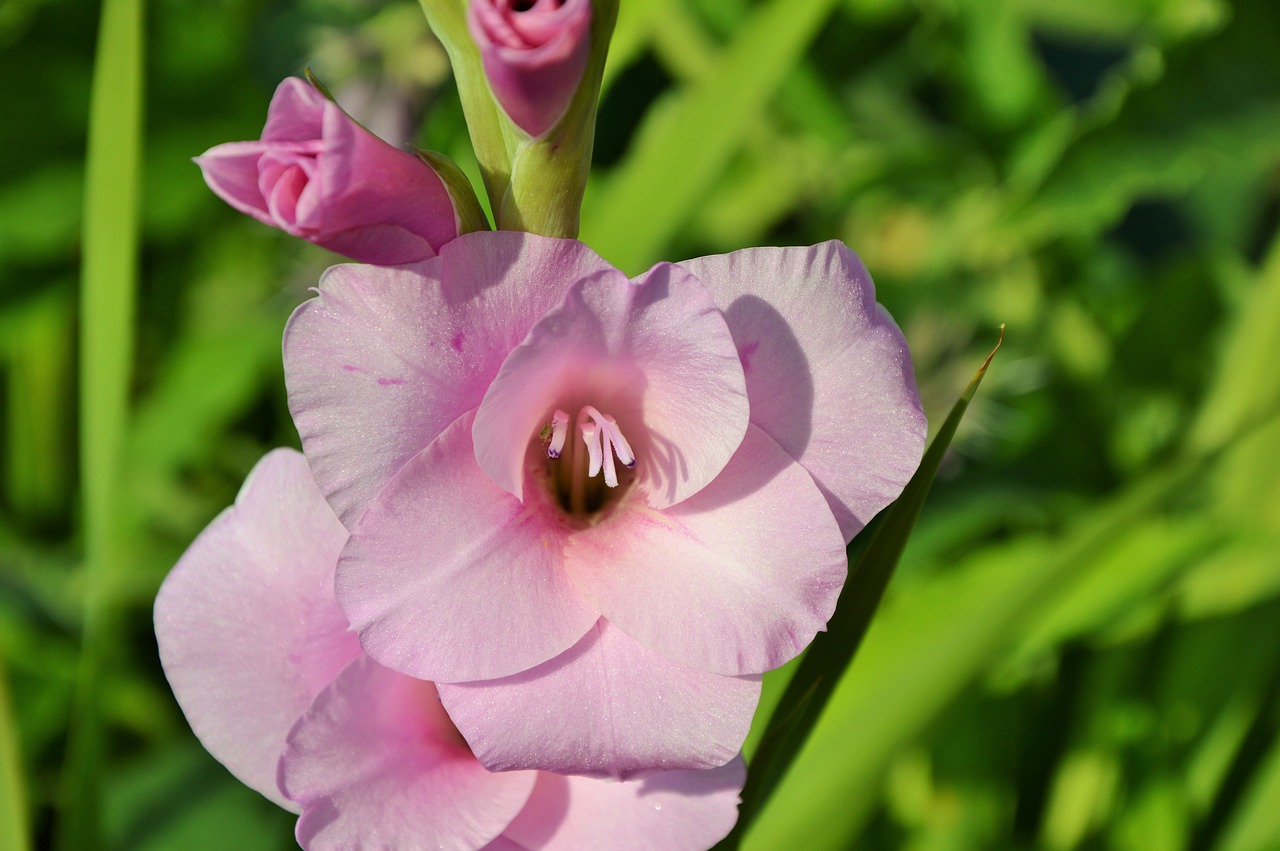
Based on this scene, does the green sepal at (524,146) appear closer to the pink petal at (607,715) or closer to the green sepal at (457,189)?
the green sepal at (457,189)

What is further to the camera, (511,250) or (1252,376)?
(1252,376)

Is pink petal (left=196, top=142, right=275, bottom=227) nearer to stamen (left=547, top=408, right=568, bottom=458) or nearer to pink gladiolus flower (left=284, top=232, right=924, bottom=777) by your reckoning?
pink gladiolus flower (left=284, top=232, right=924, bottom=777)

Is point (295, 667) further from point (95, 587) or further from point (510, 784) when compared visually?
point (95, 587)

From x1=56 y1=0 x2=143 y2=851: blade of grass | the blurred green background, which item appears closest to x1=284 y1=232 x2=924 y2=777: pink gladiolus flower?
x1=56 y1=0 x2=143 y2=851: blade of grass

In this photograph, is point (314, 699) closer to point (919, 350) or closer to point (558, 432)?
point (558, 432)

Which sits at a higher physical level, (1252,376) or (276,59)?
(276,59)

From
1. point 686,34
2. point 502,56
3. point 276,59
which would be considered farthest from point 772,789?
point 276,59

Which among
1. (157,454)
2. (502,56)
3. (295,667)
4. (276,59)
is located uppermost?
(502,56)
